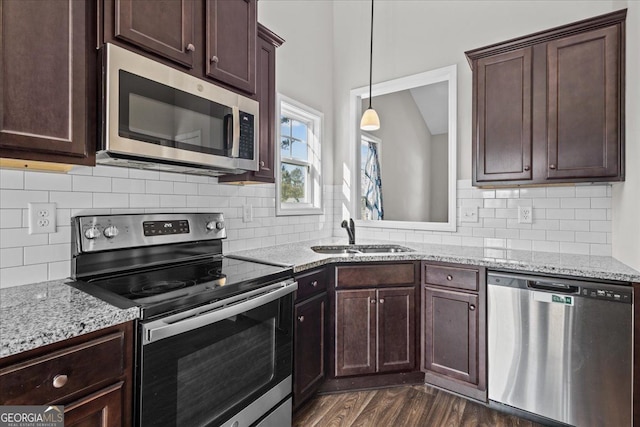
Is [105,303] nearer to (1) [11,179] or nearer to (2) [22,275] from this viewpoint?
(2) [22,275]

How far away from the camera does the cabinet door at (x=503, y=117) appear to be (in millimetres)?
2201

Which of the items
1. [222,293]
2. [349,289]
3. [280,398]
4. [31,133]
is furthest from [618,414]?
[31,133]

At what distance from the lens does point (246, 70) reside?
1902 millimetres

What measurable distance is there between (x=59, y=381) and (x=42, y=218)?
32.1 inches

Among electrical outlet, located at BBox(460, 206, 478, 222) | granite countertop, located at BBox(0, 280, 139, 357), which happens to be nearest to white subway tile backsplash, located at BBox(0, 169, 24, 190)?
granite countertop, located at BBox(0, 280, 139, 357)

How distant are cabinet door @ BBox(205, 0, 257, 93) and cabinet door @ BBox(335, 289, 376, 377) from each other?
146 cm

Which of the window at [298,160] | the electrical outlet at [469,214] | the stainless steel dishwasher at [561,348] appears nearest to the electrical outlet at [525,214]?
the electrical outlet at [469,214]

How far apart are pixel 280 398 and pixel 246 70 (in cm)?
179

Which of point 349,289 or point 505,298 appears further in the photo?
point 349,289

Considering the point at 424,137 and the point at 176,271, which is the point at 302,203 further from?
the point at 424,137

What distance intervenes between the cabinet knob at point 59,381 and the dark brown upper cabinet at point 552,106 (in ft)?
8.14

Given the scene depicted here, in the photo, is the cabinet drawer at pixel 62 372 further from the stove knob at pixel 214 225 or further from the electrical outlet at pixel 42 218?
the stove knob at pixel 214 225

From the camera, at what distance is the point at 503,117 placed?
228 centimetres

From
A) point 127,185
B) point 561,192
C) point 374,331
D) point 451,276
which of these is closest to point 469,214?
point 561,192
